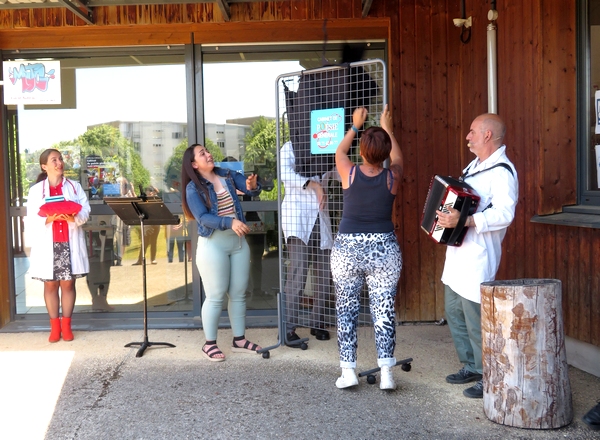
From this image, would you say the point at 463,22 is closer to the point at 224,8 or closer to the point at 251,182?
the point at 224,8

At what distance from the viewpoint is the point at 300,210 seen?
5500 mm

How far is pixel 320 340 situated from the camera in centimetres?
577

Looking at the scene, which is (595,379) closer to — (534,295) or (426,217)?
(534,295)

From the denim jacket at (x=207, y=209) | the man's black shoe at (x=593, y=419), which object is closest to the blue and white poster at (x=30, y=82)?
the denim jacket at (x=207, y=209)

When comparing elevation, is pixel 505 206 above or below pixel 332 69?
below

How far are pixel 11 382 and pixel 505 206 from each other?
3.79 metres

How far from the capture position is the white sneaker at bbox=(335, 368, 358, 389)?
4.42 meters

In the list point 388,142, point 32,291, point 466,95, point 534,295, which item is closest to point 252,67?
point 466,95

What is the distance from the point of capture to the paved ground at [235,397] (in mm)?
3840

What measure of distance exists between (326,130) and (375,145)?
0.88 m

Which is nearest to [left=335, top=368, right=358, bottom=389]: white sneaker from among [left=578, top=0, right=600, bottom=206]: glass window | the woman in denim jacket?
the woman in denim jacket

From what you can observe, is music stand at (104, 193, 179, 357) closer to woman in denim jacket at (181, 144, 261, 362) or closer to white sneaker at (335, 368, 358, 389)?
woman in denim jacket at (181, 144, 261, 362)

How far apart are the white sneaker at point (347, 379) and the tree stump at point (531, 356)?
1.03 metres

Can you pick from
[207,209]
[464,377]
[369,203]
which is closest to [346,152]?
[369,203]
